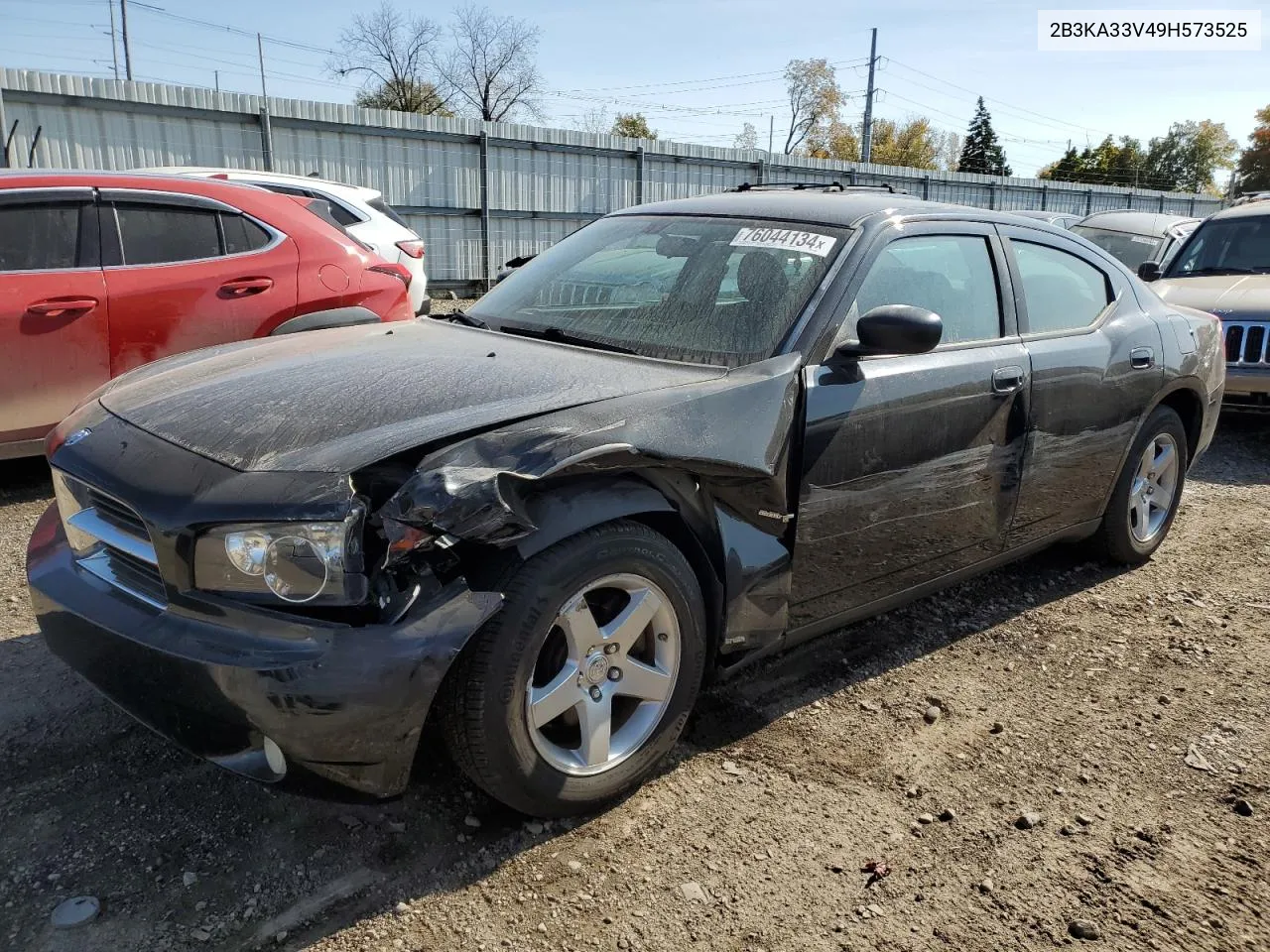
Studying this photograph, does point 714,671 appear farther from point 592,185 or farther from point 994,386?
point 592,185

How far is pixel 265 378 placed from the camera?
9.11ft

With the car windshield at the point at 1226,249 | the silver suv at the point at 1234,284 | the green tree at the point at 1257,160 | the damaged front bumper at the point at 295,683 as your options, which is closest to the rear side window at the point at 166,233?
the damaged front bumper at the point at 295,683

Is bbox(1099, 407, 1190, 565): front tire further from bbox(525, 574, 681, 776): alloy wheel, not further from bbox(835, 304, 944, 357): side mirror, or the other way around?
bbox(525, 574, 681, 776): alloy wheel

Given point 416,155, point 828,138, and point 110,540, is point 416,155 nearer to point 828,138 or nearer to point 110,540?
point 110,540

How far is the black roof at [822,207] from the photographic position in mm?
3370

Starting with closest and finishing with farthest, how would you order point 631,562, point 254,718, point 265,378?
point 254,718
point 631,562
point 265,378

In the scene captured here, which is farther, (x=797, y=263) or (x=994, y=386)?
(x=994, y=386)

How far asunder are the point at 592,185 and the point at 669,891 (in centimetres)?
1521

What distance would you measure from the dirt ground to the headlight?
2.45 feet

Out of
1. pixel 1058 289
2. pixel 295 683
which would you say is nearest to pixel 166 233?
pixel 295 683

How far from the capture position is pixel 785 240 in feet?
10.7

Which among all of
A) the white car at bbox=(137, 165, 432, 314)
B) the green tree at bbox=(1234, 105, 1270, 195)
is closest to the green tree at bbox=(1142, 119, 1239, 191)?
the green tree at bbox=(1234, 105, 1270, 195)

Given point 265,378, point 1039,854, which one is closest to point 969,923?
point 1039,854

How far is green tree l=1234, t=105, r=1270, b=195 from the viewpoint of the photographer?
2653 inches
